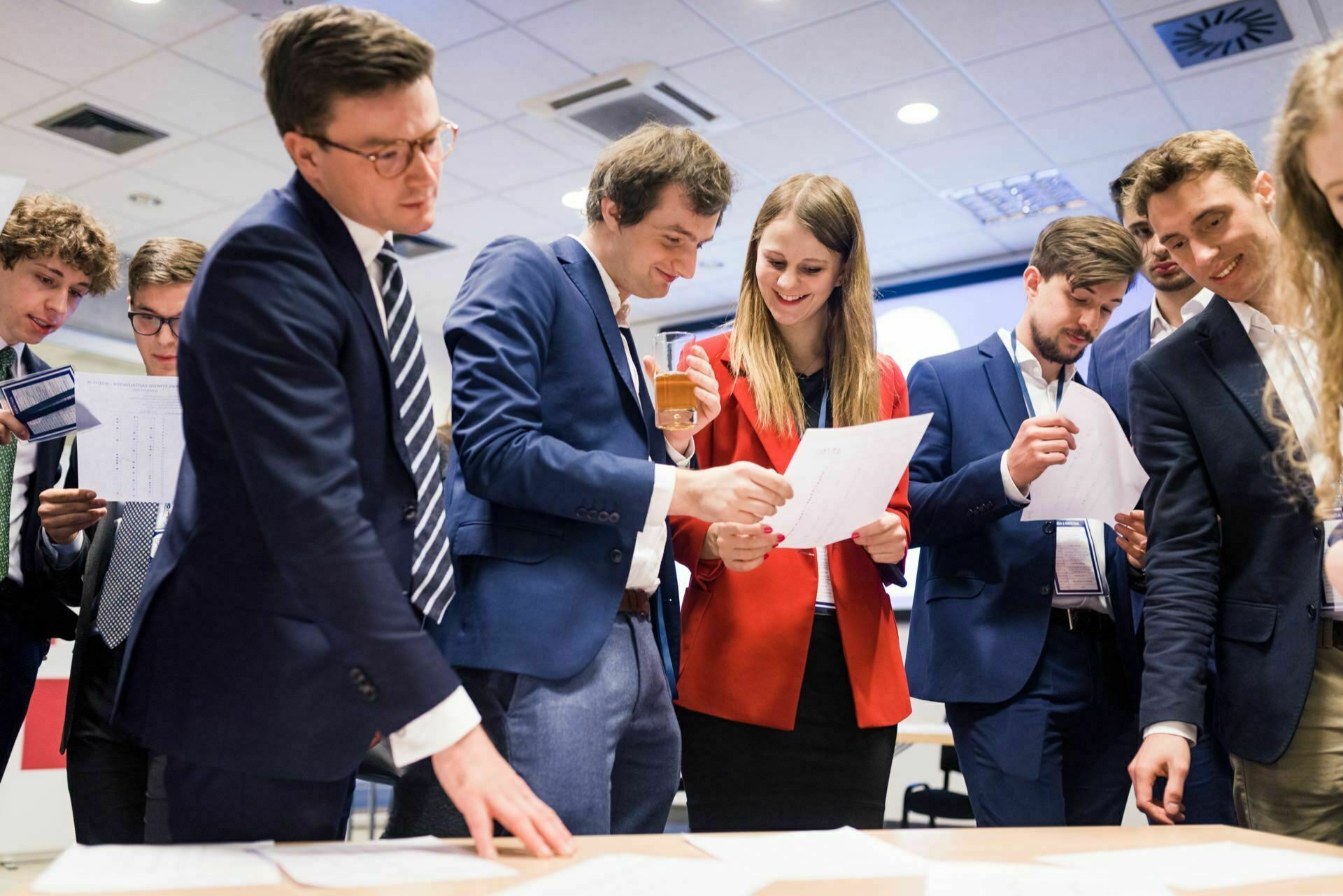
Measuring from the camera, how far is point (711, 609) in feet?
6.49

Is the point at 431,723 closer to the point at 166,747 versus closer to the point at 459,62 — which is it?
the point at 166,747

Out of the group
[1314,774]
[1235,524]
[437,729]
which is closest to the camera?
[437,729]

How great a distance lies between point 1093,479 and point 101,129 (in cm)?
514

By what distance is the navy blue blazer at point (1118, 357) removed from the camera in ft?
8.18

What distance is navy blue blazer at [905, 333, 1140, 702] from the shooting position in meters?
2.10

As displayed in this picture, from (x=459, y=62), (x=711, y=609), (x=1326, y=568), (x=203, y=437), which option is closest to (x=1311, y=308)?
(x=1326, y=568)

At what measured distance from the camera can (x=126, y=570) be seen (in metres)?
2.05

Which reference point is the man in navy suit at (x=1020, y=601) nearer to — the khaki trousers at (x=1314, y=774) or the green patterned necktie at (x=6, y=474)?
the khaki trousers at (x=1314, y=774)

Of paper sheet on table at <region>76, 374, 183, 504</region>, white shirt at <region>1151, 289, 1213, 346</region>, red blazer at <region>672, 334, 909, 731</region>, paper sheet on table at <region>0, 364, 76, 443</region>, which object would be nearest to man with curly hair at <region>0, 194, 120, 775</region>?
paper sheet on table at <region>0, 364, 76, 443</region>

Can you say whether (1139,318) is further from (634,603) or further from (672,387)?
(634,603)

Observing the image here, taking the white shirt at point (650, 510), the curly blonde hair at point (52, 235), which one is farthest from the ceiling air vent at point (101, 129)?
the white shirt at point (650, 510)

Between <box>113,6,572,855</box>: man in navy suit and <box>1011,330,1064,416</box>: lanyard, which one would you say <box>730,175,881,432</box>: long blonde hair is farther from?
<box>113,6,572,855</box>: man in navy suit

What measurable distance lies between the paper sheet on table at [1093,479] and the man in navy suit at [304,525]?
1.27 meters

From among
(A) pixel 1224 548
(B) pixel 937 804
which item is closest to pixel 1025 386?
(A) pixel 1224 548
